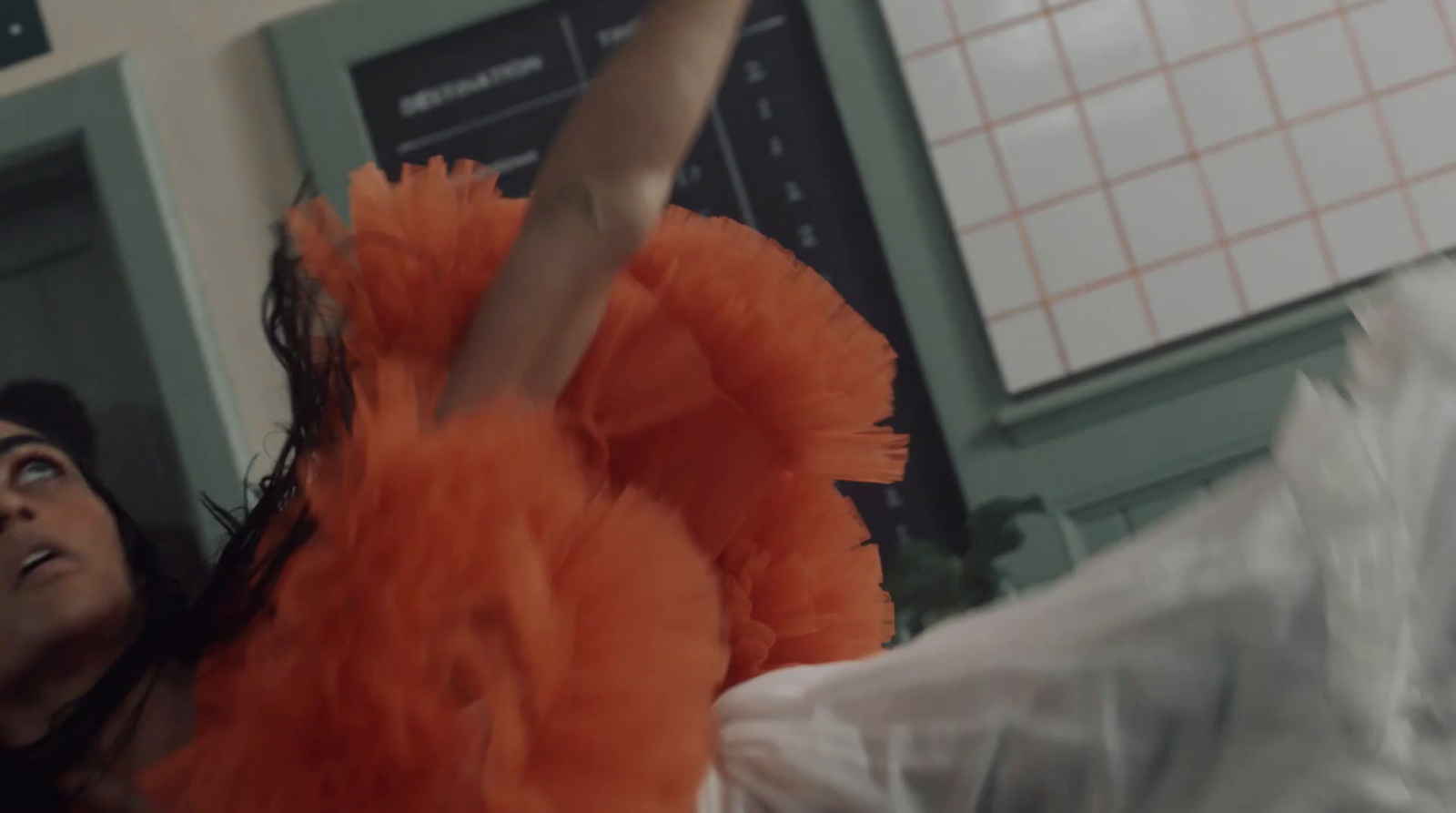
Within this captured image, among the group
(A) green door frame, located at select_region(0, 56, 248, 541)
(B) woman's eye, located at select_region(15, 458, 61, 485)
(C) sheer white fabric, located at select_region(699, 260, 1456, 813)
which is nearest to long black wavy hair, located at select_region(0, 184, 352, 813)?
(B) woman's eye, located at select_region(15, 458, 61, 485)

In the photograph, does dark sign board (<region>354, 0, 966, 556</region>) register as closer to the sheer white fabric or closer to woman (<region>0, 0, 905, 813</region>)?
woman (<region>0, 0, 905, 813</region>)

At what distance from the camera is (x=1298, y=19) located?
4.57ft

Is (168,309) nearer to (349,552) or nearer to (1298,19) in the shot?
(349,552)

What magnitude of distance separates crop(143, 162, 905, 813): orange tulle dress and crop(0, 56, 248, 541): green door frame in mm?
965

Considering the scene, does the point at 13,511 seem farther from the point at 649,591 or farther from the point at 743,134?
the point at 743,134

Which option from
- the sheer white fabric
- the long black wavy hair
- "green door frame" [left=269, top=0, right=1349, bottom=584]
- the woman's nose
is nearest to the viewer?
the sheer white fabric

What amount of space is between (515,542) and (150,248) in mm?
1181

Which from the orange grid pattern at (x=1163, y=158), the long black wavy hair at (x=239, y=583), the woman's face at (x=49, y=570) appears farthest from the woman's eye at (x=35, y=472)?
the orange grid pattern at (x=1163, y=158)

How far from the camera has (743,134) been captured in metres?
1.42

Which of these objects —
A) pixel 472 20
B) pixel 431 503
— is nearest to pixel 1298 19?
pixel 472 20

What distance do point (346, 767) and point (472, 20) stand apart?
46.6 inches

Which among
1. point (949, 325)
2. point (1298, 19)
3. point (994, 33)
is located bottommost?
point (949, 325)

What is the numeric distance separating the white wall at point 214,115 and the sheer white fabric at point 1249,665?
3.84 feet

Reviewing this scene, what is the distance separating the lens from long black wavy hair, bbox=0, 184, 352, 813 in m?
A: 0.50
